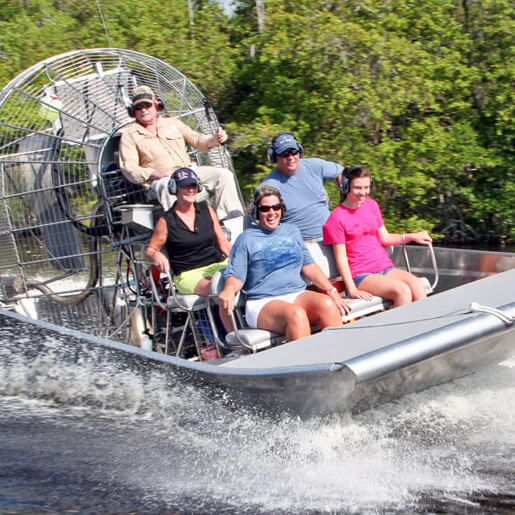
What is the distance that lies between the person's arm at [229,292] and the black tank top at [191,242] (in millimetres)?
756

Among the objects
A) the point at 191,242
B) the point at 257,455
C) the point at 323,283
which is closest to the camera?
the point at 257,455

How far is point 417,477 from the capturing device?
3.90m

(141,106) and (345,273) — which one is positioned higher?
(141,106)

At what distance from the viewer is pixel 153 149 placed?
6.25 metres

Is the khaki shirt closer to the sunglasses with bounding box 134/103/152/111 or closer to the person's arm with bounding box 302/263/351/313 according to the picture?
the sunglasses with bounding box 134/103/152/111

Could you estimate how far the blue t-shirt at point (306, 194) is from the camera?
5895 mm

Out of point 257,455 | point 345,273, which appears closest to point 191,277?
point 345,273

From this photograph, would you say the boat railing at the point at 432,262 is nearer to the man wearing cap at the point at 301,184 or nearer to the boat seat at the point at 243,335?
the man wearing cap at the point at 301,184

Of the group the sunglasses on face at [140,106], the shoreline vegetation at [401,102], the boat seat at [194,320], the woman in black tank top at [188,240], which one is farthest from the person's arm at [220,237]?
the shoreline vegetation at [401,102]

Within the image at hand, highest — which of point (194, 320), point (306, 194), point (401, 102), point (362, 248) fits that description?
point (401, 102)

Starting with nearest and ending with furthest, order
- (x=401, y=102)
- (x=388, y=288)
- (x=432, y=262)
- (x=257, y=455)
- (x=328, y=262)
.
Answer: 1. (x=257, y=455)
2. (x=388, y=288)
3. (x=328, y=262)
4. (x=432, y=262)
5. (x=401, y=102)

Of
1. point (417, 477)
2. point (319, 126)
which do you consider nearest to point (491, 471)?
point (417, 477)

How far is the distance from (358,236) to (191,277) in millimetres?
1240

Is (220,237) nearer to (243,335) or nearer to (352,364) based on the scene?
(243,335)
